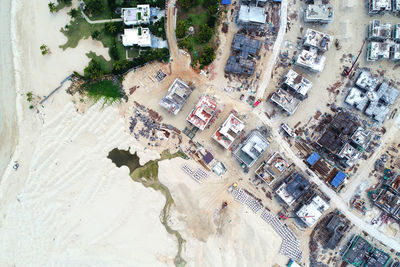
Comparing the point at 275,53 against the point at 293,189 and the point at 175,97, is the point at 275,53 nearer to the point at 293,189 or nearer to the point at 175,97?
the point at 175,97

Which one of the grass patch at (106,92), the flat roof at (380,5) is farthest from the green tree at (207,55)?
the flat roof at (380,5)

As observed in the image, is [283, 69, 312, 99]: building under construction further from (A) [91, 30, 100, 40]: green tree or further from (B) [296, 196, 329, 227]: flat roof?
(A) [91, 30, 100, 40]: green tree

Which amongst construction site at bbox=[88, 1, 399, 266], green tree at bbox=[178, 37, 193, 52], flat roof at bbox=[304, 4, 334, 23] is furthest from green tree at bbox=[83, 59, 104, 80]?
flat roof at bbox=[304, 4, 334, 23]

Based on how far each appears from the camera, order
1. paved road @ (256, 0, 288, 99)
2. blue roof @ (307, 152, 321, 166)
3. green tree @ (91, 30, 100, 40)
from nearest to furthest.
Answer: blue roof @ (307, 152, 321, 166)
green tree @ (91, 30, 100, 40)
paved road @ (256, 0, 288, 99)

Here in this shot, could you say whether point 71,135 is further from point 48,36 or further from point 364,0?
point 364,0

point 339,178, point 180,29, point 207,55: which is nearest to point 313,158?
point 339,178

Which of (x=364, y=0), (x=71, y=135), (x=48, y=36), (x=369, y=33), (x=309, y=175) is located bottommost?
(x=71, y=135)

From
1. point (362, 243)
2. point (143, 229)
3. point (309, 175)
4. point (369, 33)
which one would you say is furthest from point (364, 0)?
point (143, 229)
